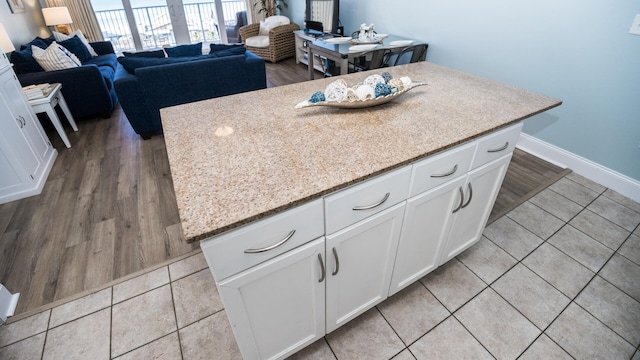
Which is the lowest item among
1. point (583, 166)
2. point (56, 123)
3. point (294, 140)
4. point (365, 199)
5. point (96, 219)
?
point (96, 219)

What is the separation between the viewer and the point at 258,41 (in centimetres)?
536

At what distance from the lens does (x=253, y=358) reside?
101cm

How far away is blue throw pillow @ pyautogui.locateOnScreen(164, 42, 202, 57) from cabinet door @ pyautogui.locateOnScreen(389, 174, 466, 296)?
3846 millimetres

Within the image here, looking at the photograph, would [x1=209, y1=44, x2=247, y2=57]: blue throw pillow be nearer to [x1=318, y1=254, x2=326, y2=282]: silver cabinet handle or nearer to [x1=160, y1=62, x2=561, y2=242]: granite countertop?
[x1=160, y1=62, x2=561, y2=242]: granite countertop

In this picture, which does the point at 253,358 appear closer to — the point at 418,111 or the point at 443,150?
→ the point at 443,150

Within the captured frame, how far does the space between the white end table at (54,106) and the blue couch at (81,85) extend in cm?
20

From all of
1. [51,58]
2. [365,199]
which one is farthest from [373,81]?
[51,58]

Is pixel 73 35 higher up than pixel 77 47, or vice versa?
pixel 73 35

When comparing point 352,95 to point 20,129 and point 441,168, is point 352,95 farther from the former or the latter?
point 20,129

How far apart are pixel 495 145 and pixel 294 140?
2.85ft

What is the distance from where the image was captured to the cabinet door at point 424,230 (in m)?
1.11

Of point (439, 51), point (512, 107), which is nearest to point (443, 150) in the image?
point (512, 107)

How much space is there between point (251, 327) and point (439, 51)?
10.5 ft

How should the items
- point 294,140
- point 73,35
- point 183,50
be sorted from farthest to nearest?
1. point 73,35
2. point 183,50
3. point 294,140
